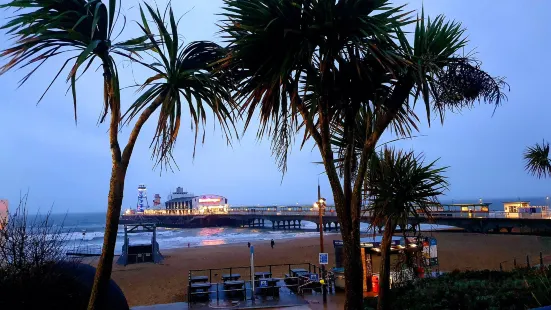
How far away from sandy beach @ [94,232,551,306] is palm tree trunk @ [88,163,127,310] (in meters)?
12.6

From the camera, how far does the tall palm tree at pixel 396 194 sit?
20.7 feet

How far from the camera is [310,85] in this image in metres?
5.25

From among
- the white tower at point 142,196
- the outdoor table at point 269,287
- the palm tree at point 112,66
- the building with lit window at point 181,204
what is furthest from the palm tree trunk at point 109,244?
the white tower at point 142,196

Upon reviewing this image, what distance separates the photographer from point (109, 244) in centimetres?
391

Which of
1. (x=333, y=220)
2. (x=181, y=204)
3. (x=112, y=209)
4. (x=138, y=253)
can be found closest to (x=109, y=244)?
(x=112, y=209)

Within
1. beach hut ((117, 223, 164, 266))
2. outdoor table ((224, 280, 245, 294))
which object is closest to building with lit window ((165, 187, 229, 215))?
beach hut ((117, 223, 164, 266))

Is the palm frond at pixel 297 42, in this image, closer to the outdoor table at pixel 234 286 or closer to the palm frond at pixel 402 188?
the palm frond at pixel 402 188

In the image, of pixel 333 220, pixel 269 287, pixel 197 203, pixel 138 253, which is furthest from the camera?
pixel 197 203

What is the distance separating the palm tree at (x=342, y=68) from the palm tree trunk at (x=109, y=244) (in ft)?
5.22

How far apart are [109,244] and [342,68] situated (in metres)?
3.12

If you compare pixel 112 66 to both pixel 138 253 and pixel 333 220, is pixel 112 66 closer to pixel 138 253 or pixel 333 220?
pixel 138 253

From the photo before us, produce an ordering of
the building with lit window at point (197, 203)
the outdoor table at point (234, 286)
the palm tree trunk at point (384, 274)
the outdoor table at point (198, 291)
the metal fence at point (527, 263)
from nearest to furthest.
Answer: the palm tree trunk at point (384, 274)
the metal fence at point (527, 263)
the outdoor table at point (198, 291)
the outdoor table at point (234, 286)
the building with lit window at point (197, 203)

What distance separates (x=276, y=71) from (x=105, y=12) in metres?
1.81

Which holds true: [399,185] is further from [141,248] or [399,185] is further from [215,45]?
[141,248]
